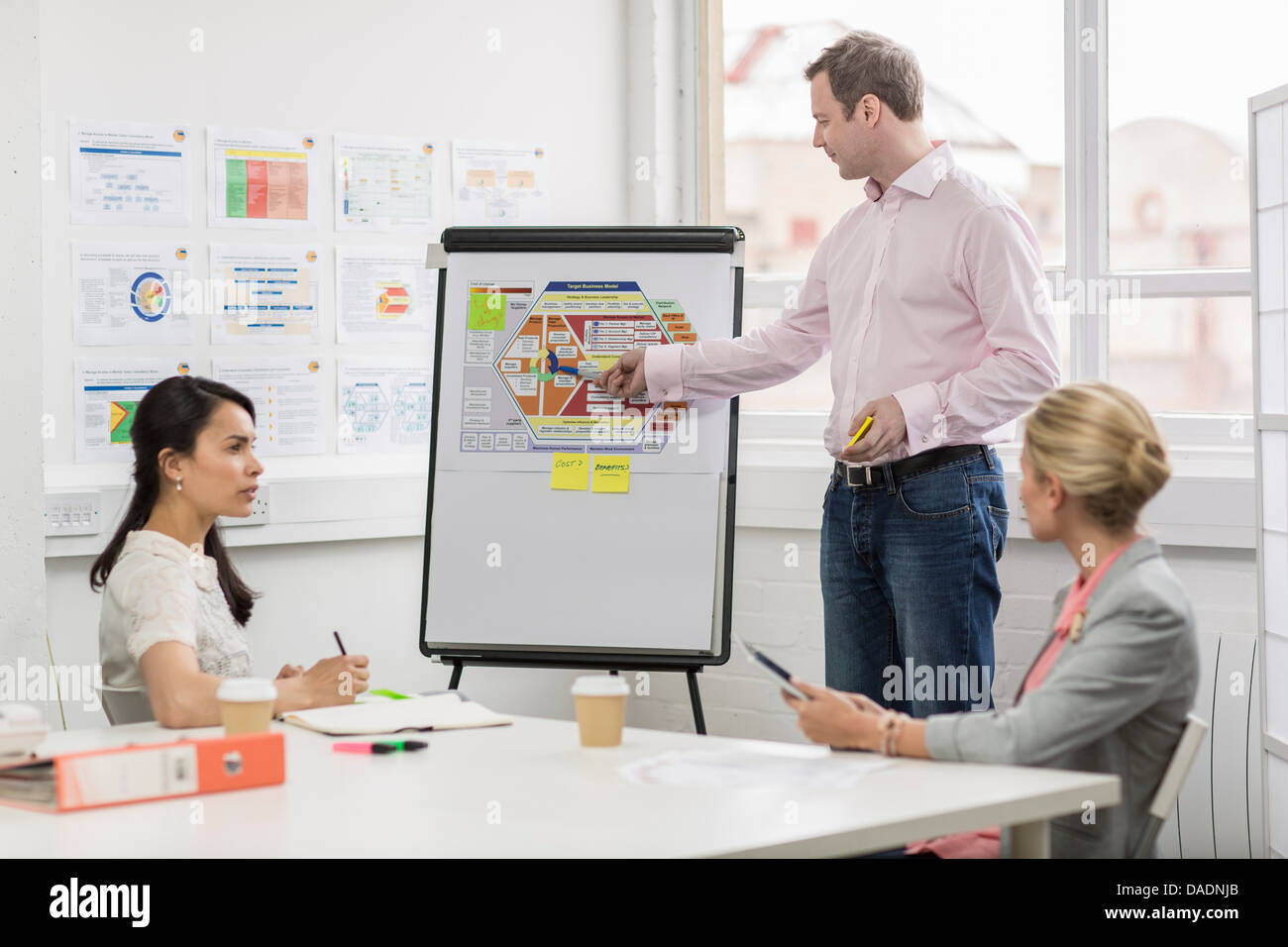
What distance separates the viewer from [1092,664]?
1.52 meters

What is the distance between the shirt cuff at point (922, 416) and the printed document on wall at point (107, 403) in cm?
177

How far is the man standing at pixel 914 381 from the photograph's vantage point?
97.4 inches

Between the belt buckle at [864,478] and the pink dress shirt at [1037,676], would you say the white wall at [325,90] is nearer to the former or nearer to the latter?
the belt buckle at [864,478]

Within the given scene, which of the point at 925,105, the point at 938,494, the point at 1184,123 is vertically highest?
the point at 925,105

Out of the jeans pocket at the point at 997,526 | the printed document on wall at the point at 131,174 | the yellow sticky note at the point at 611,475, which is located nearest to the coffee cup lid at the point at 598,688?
the jeans pocket at the point at 997,526

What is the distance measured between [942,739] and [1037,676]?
156 millimetres

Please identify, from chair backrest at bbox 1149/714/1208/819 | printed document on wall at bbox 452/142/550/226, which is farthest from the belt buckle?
printed document on wall at bbox 452/142/550/226

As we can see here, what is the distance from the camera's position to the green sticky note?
3029 mm

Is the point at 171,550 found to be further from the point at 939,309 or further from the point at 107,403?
the point at 939,309

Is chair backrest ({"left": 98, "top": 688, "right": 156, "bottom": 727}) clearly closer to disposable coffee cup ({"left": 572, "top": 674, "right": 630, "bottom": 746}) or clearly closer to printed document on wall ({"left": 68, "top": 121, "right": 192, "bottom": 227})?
disposable coffee cup ({"left": 572, "top": 674, "right": 630, "bottom": 746})

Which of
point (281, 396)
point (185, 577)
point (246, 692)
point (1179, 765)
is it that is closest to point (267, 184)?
point (281, 396)
